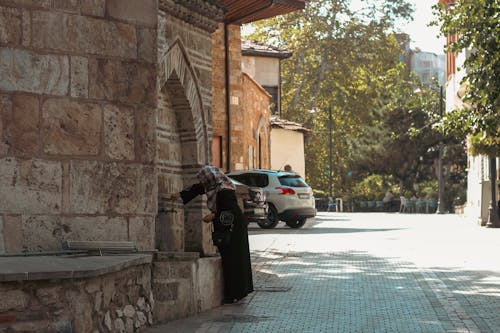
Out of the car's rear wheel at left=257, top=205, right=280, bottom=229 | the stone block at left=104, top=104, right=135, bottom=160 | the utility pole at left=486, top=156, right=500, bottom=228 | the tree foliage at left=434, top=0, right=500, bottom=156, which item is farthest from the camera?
the utility pole at left=486, top=156, right=500, bottom=228

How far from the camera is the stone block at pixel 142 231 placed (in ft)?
33.5

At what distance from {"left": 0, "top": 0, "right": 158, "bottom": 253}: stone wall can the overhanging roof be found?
684cm

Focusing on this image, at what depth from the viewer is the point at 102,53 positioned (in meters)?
9.88

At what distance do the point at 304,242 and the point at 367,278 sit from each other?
28.2 feet

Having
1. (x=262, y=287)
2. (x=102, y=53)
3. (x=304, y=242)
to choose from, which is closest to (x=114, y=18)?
(x=102, y=53)

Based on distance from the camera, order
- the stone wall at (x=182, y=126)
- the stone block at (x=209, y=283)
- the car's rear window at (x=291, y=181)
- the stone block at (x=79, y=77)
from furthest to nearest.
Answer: the car's rear window at (x=291, y=181) → the stone wall at (x=182, y=126) → the stone block at (x=209, y=283) → the stone block at (x=79, y=77)

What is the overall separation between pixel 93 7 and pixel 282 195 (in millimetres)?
20268

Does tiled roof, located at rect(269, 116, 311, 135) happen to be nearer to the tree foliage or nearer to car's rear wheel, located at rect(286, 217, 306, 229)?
car's rear wheel, located at rect(286, 217, 306, 229)

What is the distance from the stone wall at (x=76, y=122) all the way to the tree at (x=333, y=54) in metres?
54.1

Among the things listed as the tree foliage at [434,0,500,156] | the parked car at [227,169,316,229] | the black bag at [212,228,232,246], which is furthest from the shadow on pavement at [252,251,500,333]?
the parked car at [227,169,316,229]

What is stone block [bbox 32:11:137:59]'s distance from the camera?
9516 millimetres

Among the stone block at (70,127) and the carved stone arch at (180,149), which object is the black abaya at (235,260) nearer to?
the carved stone arch at (180,149)

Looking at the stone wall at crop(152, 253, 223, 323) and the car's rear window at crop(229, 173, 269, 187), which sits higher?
the car's rear window at crop(229, 173, 269, 187)

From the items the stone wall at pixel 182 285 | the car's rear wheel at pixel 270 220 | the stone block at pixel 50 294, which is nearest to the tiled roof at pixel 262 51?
the car's rear wheel at pixel 270 220
